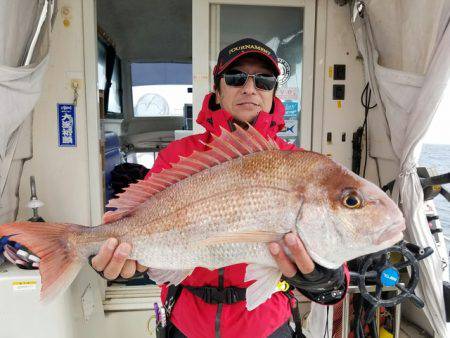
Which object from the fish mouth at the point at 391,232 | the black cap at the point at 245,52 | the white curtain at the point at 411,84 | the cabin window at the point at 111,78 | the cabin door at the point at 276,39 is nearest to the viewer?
the fish mouth at the point at 391,232

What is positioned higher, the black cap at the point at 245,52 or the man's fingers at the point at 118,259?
the black cap at the point at 245,52

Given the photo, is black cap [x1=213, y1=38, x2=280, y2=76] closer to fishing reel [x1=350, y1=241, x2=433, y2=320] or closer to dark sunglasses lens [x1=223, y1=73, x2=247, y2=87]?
dark sunglasses lens [x1=223, y1=73, x2=247, y2=87]

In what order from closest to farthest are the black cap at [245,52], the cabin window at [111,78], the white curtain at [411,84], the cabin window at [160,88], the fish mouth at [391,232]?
1. the fish mouth at [391,232]
2. the black cap at [245,52]
3. the white curtain at [411,84]
4. the cabin window at [111,78]
5. the cabin window at [160,88]

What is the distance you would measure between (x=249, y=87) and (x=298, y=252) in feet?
2.79

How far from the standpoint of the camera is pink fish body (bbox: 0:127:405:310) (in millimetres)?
1073

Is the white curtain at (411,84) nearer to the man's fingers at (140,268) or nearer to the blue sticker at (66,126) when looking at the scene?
the man's fingers at (140,268)

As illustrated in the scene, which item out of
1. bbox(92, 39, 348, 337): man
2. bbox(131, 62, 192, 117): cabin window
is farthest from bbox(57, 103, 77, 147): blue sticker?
bbox(131, 62, 192, 117): cabin window

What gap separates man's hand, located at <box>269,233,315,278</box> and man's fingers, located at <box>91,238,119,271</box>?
0.60 meters

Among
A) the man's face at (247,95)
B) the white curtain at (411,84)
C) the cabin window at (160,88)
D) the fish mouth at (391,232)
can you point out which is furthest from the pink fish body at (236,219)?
the cabin window at (160,88)

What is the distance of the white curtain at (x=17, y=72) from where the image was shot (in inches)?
86.9

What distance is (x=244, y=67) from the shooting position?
1.64m

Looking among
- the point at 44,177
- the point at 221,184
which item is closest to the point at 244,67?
the point at 221,184

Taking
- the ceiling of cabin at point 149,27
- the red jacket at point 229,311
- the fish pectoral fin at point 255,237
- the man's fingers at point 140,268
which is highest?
the ceiling of cabin at point 149,27

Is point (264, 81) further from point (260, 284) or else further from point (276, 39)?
point (276, 39)
